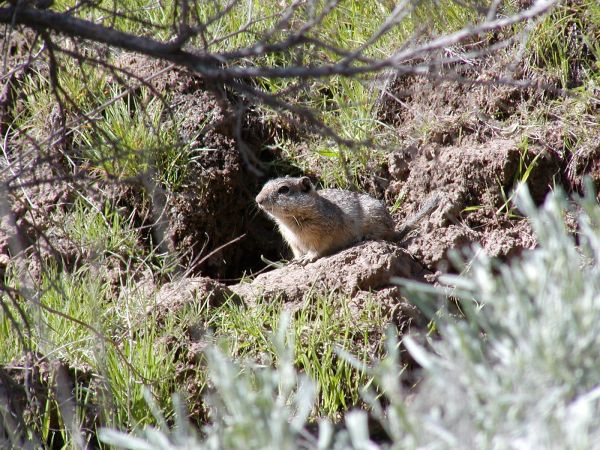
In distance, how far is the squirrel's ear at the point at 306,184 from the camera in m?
6.14

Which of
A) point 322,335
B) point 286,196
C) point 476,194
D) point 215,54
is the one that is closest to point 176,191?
point 286,196

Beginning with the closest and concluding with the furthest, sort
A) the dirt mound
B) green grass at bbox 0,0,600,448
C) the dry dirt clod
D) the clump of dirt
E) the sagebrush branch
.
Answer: the sagebrush branch
green grass at bbox 0,0,600,448
the dry dirt clod
the dirt mound
the clump of dirt

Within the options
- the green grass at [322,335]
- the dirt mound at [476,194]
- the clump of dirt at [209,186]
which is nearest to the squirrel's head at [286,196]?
the clump of dirt at [209,186]

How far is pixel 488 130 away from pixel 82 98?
2.85 meters

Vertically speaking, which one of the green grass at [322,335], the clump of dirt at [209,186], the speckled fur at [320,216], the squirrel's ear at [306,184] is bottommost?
the green grass at [322,335]

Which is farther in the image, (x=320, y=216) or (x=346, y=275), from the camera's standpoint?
(x=320, y=216)

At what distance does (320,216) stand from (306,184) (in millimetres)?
255

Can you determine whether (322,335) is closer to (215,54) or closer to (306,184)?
(306,184)

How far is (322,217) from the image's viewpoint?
6188mm

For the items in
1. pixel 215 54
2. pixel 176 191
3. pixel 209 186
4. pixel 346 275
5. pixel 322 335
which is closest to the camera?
pixel 215 54

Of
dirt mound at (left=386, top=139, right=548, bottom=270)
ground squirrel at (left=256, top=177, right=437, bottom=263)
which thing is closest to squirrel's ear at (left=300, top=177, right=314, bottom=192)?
ground squirrel at (left=256, top=177, right=437, bottom=263)

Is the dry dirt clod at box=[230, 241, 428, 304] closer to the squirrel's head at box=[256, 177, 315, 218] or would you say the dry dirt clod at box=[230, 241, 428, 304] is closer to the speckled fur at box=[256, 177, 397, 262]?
the speckled fur at box=[256, 177, 397, 262]

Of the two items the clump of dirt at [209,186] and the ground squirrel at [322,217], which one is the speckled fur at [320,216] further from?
the clump of dirt at [209,186]

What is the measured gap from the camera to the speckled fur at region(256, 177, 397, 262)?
5.95m
